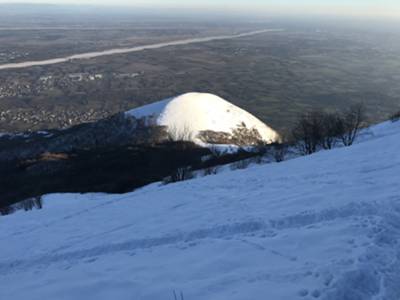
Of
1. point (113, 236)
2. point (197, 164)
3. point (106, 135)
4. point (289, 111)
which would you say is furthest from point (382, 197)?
point (289, 111)

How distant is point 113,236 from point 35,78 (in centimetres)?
13283

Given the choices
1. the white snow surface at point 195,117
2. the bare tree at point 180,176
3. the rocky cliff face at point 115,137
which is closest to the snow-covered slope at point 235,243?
the bare tree at point 180,176

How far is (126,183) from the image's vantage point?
26.2 meters

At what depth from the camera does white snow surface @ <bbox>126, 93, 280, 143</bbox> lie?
4933cm

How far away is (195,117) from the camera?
52.5 meters

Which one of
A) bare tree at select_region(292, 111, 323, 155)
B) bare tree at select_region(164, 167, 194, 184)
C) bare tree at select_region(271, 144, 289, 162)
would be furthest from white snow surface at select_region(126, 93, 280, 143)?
bare tree at select_region(164, 167, 194, 184)

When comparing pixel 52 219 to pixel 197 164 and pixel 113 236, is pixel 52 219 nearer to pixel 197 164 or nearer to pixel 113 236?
pixel 113 236

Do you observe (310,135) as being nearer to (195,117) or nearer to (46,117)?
(195,117)

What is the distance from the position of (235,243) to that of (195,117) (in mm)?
42844

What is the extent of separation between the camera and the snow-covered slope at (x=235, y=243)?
7777 millimetres

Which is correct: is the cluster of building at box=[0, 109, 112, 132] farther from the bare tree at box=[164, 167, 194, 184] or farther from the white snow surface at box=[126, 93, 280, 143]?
the bare tree at box=[164, 167, 194, 184]

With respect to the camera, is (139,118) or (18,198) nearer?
(18,198)

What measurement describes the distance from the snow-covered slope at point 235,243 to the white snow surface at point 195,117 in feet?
97.4

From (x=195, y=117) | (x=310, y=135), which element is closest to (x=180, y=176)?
(x=310, y=135)
